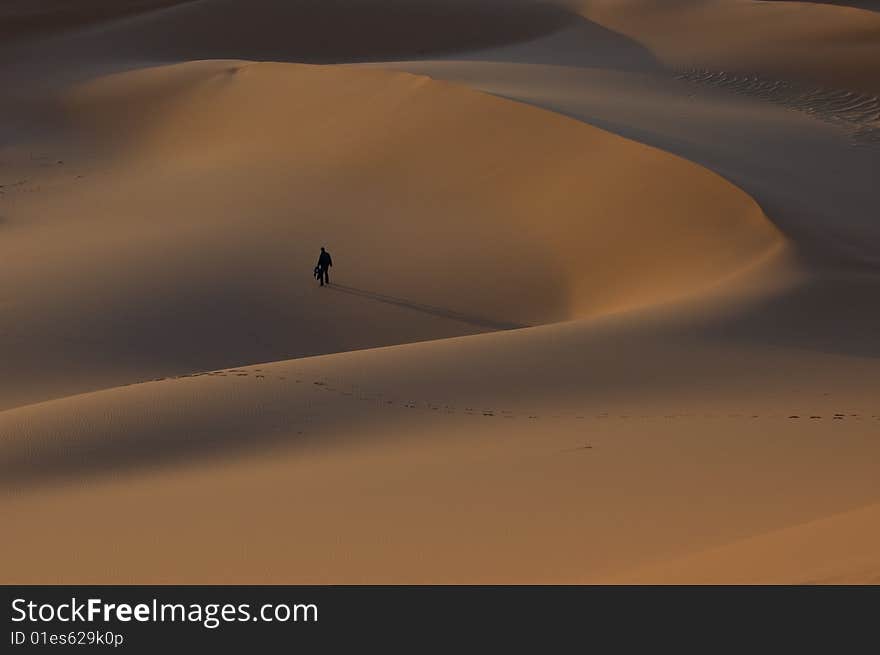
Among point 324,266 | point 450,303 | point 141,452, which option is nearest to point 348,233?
point 324,266

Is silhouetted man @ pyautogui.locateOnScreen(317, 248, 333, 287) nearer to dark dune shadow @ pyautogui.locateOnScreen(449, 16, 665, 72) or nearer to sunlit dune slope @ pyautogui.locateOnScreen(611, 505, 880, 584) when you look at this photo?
sunlit dune slope @ pyautogui.locateOnScreen(611, 505, 880, 584)

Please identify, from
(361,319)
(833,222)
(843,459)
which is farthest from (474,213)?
(843,459)

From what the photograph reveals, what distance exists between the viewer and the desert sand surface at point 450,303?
23.0 ft

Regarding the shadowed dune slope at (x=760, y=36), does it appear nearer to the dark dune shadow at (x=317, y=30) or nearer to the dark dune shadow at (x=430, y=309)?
the dark dune shadow at (x=317, y=30)

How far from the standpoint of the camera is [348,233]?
60.4 feet

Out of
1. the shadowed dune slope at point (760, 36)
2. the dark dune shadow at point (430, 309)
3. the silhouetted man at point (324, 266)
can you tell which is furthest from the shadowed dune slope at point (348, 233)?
the shadowed dune slope at point (760, 36)

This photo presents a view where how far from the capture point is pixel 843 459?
7.70 meters

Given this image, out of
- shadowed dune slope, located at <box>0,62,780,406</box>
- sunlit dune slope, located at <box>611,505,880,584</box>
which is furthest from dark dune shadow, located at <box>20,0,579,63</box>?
sunlit dune slope, located at <box>611,505,880,584</box>

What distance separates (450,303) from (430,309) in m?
0.31

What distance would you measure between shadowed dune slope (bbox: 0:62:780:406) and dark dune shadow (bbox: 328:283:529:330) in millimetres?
36

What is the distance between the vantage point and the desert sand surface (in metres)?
7.02

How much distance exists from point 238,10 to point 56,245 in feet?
64.6

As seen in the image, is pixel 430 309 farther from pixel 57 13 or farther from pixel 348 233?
pixel 57 13
